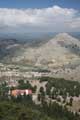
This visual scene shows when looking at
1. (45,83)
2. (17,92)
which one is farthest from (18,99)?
(45,83)

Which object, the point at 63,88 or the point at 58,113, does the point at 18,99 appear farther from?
the point at 63,88

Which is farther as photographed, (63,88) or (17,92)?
(63,88)

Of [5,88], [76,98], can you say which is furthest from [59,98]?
[5,88]

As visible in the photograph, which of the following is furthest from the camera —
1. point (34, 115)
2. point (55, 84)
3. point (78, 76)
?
point (78, 76)

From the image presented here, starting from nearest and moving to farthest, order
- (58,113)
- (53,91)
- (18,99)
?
1. (58,113)
2. (18,99)
3. (53,91)

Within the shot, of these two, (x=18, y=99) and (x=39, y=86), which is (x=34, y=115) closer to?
(x=18, y=99)

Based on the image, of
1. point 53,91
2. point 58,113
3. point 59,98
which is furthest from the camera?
point 53,91

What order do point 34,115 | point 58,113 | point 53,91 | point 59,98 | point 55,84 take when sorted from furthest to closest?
point 55,84 < point 53,91 < point 59,98 < point 58,113 < point 34,115

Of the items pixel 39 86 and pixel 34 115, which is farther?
pixel 39 86

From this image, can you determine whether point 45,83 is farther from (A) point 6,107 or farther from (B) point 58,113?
(A) point 6,107
